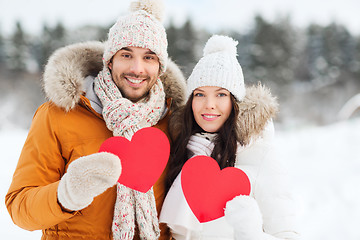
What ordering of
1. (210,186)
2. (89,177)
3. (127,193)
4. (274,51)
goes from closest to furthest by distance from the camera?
1. (89,177)
2. (210,186)
3. (127,193)
4. (274,51)

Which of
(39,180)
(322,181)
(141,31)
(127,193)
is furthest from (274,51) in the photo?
(39,180)

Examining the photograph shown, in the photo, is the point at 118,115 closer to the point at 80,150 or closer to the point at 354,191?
the point at 80,150

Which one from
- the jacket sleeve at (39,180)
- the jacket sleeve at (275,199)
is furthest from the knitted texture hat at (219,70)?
the jacket sleeve at (39,180)

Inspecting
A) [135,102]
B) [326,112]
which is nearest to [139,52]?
[135,102]

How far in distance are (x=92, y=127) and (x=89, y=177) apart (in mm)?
653

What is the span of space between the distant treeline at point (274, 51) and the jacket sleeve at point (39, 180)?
14.8 metres

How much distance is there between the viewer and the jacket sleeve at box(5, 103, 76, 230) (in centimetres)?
140

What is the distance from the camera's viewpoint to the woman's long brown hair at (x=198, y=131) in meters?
1.79

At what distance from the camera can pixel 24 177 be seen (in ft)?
5.32

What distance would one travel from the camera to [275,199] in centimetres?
158

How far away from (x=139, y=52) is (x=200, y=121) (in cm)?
64

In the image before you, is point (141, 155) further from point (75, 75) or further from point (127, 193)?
point (75, 75)

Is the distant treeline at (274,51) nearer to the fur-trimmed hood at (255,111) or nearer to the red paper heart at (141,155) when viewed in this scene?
the fur-trimmed hood at (255,111)

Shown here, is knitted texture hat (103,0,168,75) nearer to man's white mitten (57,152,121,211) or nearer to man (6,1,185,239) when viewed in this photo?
man (6,1,185,239)
